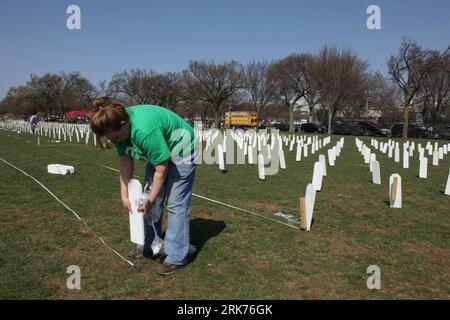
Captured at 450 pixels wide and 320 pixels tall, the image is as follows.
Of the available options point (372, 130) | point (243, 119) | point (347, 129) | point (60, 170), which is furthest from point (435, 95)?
point (60, 170)

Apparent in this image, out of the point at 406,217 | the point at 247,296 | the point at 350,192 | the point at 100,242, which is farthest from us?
the point at 350,192

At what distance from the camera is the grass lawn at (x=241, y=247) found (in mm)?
3355

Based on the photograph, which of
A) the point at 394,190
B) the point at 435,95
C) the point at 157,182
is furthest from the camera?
the point at 435,95

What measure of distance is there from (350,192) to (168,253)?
18.2 ft

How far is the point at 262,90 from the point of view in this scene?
187ft

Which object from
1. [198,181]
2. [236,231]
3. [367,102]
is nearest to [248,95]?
[367,102]

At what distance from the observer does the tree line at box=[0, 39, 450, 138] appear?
1793 inches

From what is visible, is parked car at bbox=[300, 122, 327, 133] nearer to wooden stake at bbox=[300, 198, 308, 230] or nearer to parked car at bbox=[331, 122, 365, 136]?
parked car at bbox=[331, 122, 365, 136]

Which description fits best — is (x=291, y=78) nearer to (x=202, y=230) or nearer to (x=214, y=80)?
(x=214, y=80)

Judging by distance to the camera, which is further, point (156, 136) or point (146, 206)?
point (146, 206)

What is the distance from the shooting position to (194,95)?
59.1m

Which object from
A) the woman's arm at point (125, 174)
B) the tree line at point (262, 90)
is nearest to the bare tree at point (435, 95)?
the tree line at point (262, 90)

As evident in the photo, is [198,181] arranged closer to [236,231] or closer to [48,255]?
[236,231]

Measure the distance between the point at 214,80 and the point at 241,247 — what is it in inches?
2187
